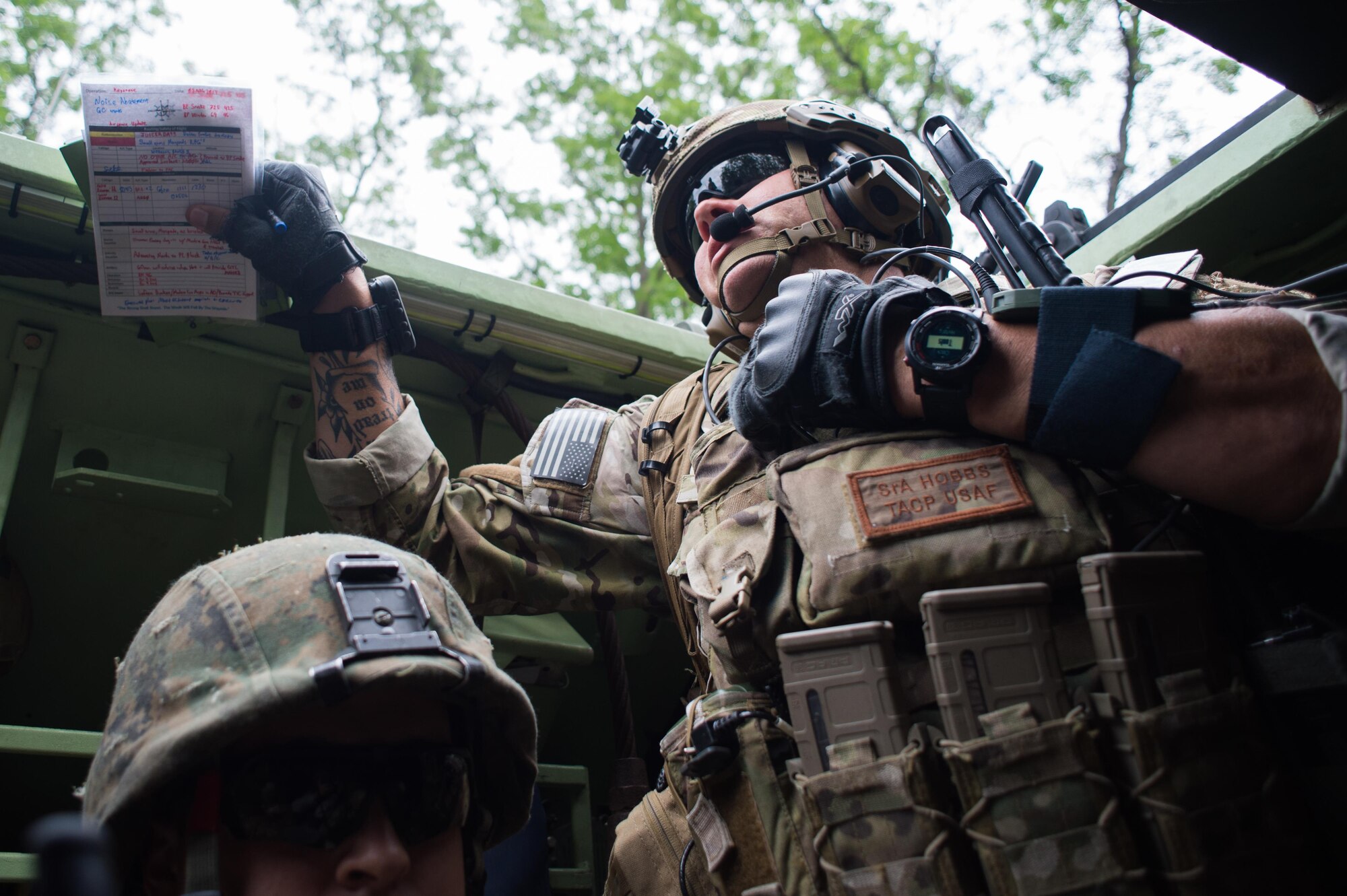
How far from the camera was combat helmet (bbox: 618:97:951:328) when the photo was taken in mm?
2346

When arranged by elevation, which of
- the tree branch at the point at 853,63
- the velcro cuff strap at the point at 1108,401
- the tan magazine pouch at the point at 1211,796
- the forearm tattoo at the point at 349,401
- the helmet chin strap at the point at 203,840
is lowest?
the tan magazine pouch at the point at 1211,796

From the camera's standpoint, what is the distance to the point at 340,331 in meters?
2.38

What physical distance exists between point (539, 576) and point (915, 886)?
4.13ft

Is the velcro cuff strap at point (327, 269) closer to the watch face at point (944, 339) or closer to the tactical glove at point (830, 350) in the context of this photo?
the tactical glove at point (830, 350)

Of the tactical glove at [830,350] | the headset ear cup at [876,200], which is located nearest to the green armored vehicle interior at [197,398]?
the headset ear cup at [876,200]

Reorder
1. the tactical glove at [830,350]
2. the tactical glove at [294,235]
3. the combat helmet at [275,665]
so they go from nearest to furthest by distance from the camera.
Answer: the combat helmet at [275,665] → the tactical glove at [830,350] → the tactical glove at [294,235]

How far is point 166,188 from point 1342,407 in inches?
90.0

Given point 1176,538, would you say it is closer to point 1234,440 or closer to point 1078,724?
point 1234,440

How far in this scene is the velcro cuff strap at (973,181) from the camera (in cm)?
209

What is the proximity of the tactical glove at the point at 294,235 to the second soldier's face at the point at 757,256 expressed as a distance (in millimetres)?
872

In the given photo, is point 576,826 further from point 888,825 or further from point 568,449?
point 888,825

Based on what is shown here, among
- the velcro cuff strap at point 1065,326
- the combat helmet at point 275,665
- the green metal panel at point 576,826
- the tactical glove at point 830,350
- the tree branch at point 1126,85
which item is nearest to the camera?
the combat helmet at point 275,665

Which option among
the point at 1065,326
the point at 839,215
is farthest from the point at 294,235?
the point at 1065,326

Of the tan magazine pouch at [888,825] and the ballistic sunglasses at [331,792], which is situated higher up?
the ballistic sunglasses at [331,792]
